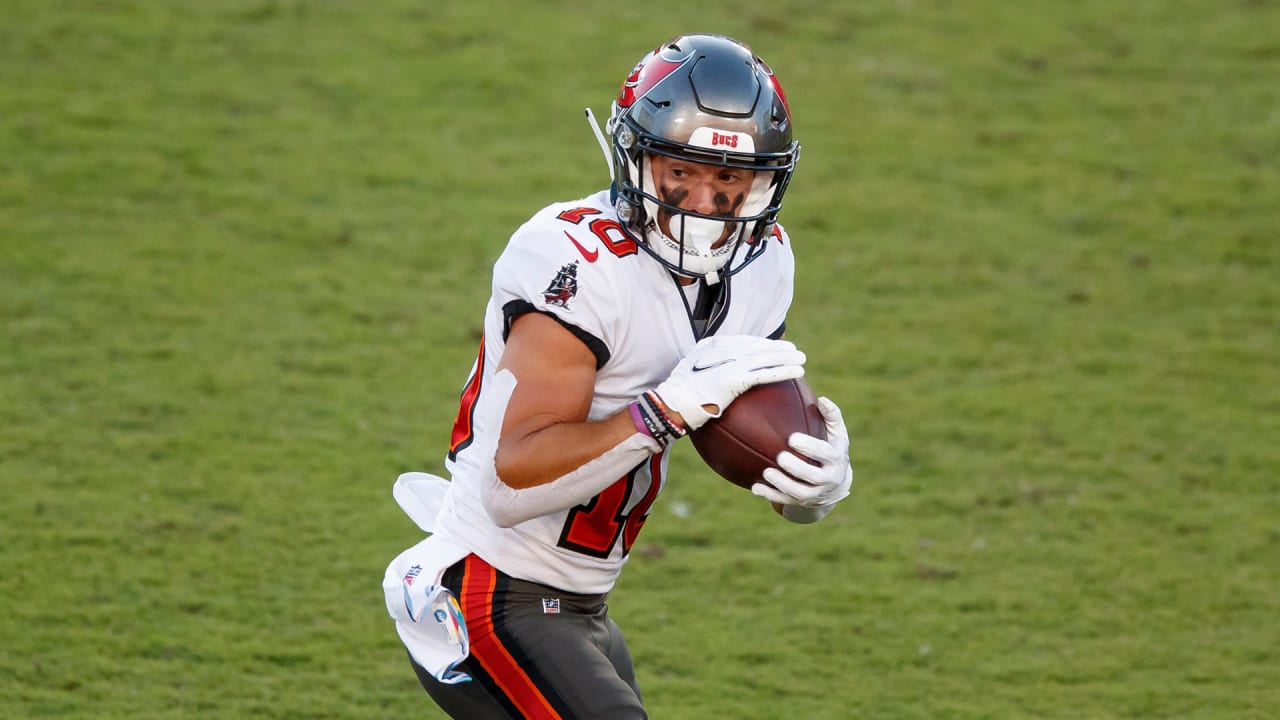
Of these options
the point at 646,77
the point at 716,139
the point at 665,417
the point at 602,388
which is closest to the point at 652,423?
the point at 665,417

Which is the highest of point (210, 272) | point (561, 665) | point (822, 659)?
point (561, 665)

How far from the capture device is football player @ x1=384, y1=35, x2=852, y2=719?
3.23 metres

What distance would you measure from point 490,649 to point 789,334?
4662mm

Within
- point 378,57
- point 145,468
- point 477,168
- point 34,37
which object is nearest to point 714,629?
point 145,468

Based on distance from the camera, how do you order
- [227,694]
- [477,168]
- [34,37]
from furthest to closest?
[34,37] → [477,168] → [227,694]

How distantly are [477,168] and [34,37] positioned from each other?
3518 millimetres

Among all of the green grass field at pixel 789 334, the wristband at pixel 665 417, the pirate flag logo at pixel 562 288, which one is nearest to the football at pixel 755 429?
the wristband at pixel 665 417

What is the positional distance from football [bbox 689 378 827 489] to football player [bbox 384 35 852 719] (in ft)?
0.18

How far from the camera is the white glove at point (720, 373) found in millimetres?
3217

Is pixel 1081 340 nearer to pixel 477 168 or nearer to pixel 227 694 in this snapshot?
pixel 477 168

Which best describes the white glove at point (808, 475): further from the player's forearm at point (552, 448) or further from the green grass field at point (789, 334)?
the green grass field at point (789, 334)

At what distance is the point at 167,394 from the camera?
698 cm

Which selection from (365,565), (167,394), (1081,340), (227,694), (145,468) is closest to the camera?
(227,694)

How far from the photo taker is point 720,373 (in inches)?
128
